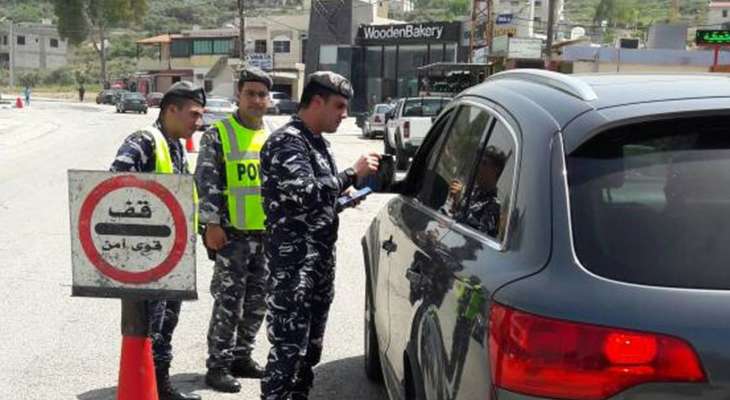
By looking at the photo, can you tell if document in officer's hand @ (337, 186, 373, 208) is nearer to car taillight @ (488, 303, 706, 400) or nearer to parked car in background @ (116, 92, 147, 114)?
car taillight @ (488, 303, 706, 400)

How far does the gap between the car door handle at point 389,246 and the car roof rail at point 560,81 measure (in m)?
0.90

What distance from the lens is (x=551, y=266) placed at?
220 cm

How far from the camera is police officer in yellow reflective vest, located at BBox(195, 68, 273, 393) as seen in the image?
483cm

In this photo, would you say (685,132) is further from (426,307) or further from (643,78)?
(426,307)

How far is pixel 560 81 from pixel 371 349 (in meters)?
2.50

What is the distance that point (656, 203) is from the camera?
2.31m

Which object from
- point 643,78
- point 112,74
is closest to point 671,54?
point 643,78

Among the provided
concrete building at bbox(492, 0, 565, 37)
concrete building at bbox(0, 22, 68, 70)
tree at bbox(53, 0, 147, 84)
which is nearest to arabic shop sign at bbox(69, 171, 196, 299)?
concrete building at bbox(492, 0, 565, 37)

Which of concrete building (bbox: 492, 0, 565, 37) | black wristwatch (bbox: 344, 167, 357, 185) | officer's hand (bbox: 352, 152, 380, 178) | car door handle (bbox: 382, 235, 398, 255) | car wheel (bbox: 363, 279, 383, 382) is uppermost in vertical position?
concrete building (bbox: 492, 0, 565, 37)

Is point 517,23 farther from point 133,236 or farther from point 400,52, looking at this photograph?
point 133,236

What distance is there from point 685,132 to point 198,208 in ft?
10.0

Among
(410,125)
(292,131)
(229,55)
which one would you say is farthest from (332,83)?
(229,55)

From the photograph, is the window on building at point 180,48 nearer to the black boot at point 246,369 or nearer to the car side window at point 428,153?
the black boot at point 246,369

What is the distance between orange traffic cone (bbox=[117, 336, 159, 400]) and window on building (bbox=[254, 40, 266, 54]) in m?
76.6
